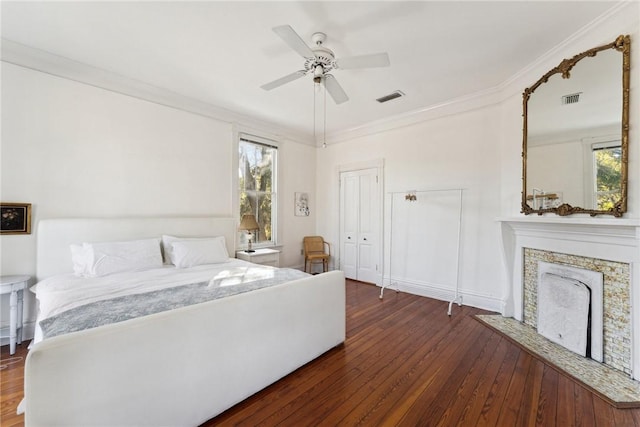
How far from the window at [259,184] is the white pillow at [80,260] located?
81.7 inches

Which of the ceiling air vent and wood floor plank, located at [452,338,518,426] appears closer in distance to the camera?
wood floor plank, located at [452,338,518,426]

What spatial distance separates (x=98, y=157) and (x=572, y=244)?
16.8 ft

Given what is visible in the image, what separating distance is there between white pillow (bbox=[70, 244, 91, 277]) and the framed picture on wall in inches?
130

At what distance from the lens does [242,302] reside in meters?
1.85

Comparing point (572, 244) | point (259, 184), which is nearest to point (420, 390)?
point (572, 244)

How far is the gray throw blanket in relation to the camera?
152 cm

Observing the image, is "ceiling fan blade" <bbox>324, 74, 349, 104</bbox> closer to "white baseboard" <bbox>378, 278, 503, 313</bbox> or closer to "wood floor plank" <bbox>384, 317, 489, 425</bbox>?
"wood floor plank" <bbox>384, 317, 489, 425</bbox>

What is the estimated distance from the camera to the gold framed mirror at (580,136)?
2.18m

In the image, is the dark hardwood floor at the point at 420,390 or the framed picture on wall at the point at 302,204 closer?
the dark hardwood floor at the point at 420,390

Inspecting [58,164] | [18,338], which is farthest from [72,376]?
[58,164]

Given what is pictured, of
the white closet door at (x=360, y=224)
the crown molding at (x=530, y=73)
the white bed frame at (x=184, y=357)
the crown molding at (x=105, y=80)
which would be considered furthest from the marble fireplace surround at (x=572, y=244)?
the crown molding at (x=105, y=80)

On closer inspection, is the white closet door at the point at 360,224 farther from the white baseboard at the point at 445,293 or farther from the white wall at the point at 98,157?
the white wall at the point at 98,157

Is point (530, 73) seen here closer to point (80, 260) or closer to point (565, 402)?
point (565, 402)

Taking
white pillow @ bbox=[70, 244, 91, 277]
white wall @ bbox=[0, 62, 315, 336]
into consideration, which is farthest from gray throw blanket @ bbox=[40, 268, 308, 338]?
white wall @ bbox=[0, 62, 315, 336]
